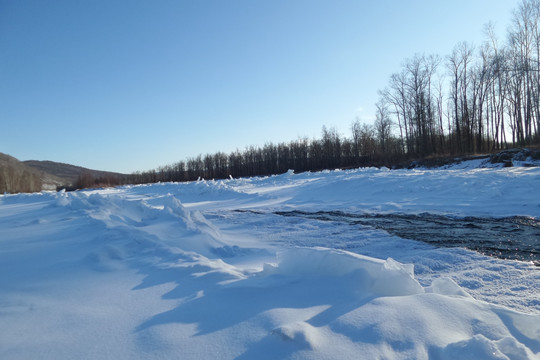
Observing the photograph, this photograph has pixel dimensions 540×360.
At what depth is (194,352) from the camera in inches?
59.4

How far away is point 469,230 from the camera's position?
17.0ft

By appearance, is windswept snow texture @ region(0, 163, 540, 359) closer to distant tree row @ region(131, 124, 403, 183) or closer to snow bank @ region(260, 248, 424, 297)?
snow bank @ region(260, 248, 424, 297)

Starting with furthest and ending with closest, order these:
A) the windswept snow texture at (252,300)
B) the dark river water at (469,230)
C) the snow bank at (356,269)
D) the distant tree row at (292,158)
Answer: the distant tree row at (292,158) → the dark river water at (469,230) → the snow bank at (356,269) → the windswept snow texture at (252,300)

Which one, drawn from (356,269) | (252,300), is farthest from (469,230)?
(252,300)

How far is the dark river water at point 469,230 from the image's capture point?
4.00 meters

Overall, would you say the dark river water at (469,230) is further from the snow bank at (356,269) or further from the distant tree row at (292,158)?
the distant tree row at (292,158)

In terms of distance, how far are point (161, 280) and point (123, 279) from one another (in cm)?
38

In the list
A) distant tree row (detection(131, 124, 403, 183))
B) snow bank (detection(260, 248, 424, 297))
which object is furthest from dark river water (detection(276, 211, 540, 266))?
distant tree row (detection(131, 124, 403, 183))

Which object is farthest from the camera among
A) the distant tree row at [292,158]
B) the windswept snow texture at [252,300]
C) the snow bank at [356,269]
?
the distant tree row at [292,158]

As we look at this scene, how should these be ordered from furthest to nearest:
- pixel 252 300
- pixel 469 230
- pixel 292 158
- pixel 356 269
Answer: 1. pixel 292 158
2. pixel 469 230
3. pixel 356 269
4. pixel 252 300

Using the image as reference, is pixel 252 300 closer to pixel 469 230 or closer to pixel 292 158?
pixel 469 230

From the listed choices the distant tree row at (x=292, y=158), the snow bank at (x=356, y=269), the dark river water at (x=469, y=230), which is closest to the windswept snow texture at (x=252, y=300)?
the snow bank at (x=356, y=269)

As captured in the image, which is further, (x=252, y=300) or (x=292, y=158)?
(x=292, y=158)

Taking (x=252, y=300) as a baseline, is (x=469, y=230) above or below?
below
